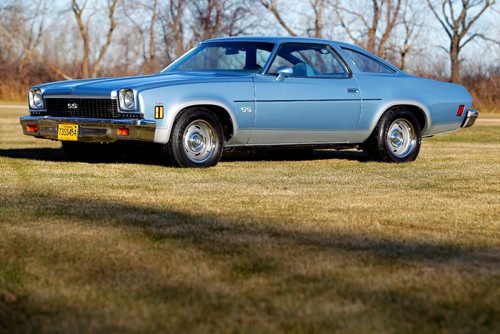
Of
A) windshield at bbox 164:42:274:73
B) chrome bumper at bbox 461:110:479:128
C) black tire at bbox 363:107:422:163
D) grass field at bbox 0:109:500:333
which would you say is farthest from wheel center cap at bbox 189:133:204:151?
chrome bumper at bbox 461:110:479:128

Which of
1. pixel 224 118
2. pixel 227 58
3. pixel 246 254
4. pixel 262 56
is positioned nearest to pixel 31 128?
pixel 224 118

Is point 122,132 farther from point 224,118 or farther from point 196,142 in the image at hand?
point 224,118

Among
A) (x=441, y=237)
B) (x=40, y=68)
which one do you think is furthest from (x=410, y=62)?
(x=441, y=237)

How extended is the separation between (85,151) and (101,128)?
5.10 feet

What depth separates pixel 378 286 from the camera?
4348 mm

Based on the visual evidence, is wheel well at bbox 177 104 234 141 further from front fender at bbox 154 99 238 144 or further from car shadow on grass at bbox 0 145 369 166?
car shadow on grass at bbox 0 145 369 166

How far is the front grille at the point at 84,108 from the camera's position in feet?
32.3

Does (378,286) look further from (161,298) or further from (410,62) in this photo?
(410,62)

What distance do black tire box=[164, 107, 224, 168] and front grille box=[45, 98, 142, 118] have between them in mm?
463

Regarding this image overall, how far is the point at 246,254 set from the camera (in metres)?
5.04

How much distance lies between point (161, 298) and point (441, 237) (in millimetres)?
2169

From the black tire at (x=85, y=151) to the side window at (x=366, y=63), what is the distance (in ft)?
9.34

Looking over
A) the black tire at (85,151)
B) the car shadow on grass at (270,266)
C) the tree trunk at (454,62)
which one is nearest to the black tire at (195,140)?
the black tire at (85,151)

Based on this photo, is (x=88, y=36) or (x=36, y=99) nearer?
(x=36, y=99)
